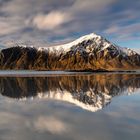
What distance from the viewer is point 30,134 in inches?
475

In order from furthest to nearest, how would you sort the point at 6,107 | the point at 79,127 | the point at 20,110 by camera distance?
the point at 6,107 → the point at 20,110 → the point at 79,127

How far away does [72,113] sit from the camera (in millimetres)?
17469

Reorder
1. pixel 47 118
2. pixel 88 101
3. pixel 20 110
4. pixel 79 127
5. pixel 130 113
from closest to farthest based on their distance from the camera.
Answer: pixel 79 127 → pixel 47 118 → pixel 130 113 → pixel 20 110 → pixel 88 101

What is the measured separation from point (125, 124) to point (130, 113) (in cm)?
341

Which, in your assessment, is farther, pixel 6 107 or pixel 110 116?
pixel 6 107

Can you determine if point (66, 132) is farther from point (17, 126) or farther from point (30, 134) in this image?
point (17, 126)

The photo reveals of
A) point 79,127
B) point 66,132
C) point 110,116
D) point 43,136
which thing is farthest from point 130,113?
point 43,136

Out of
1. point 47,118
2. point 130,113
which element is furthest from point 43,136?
point 130,113

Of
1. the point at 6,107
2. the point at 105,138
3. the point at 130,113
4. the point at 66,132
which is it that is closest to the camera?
the point at 105,138

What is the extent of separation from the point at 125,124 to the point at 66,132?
10.5 ft

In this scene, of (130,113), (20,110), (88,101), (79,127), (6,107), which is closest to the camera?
(79,127)

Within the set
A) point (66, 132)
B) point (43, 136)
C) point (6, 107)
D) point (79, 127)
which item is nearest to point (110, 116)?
point (79, 127)

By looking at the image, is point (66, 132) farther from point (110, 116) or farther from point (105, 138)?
point (110, 116)

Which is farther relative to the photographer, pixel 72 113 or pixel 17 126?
pixel 72 113
